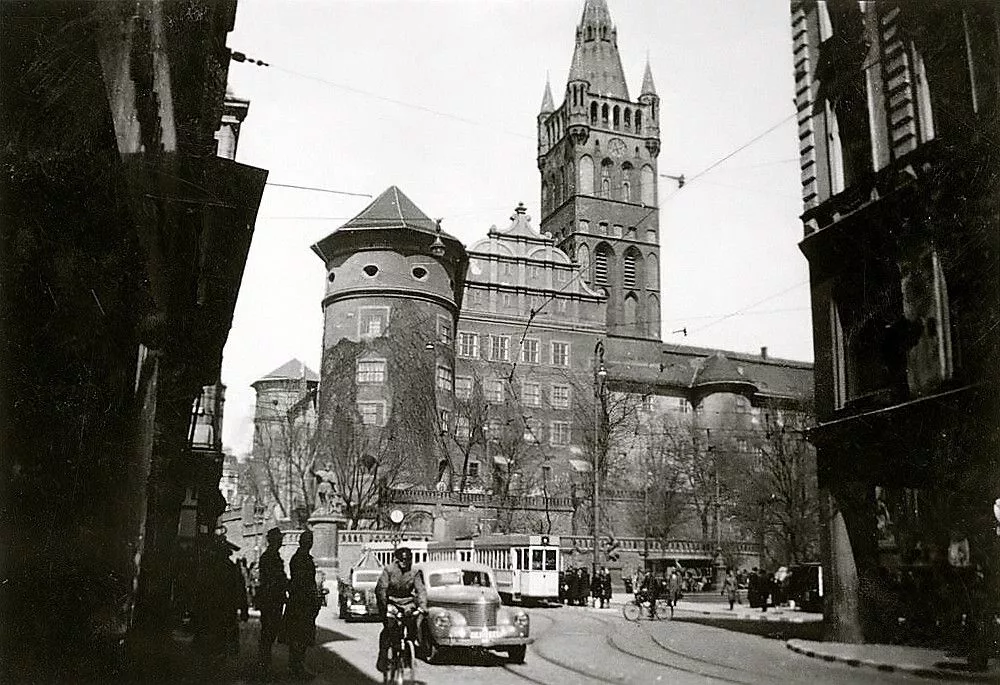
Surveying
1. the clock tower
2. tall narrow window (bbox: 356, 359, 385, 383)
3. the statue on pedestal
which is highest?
the clock tower

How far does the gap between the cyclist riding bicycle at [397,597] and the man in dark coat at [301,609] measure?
1.16m

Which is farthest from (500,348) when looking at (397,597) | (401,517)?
(397,597)

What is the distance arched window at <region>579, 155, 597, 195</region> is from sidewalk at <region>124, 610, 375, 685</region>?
71.0 m

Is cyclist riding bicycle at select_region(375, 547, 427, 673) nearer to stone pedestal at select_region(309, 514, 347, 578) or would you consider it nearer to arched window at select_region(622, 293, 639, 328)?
stone pedestal at select_region(309, 514, 347, 578)

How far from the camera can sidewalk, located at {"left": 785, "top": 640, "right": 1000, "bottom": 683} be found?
12590 millimetres

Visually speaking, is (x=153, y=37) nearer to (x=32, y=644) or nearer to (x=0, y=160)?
(x=0, y=160)

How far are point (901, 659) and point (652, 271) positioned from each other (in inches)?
2827

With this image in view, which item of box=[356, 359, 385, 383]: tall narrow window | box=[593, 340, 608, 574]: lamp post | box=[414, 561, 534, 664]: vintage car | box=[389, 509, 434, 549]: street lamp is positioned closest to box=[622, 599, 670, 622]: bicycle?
box=[593, 340, 608, 574]: lamp post

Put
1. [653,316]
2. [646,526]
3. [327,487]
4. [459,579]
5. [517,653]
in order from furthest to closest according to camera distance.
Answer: [653,316] < [646,526] < [327,487] < [459,579] < [517,653]

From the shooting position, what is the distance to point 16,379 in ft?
21.7

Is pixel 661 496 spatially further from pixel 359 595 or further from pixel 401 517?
pixel 359 595

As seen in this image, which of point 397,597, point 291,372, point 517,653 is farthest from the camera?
point 291,372

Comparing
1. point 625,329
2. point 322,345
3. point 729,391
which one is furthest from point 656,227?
point 322,345

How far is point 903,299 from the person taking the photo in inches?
682
